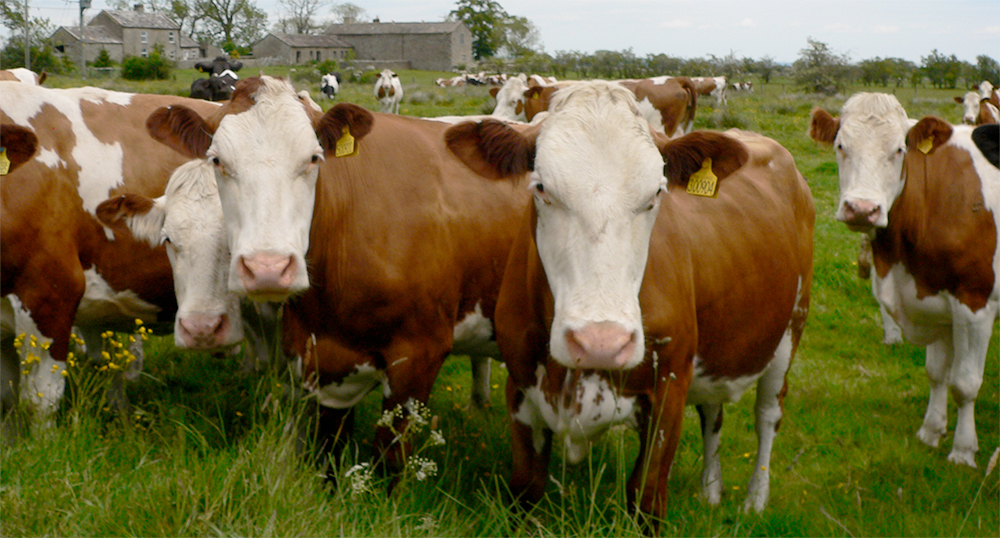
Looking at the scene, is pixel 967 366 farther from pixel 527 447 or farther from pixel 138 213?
pixel 138 213

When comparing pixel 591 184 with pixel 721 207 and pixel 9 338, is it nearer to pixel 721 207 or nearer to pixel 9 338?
pixel 721 207

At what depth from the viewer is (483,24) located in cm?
5784

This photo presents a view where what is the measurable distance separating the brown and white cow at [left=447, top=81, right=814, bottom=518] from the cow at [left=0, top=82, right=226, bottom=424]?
252cm

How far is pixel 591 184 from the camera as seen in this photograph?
2.85 meters

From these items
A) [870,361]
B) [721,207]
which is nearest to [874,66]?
[870,361]

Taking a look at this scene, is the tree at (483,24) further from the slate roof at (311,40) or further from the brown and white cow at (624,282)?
the brown and white cow at (624,282)

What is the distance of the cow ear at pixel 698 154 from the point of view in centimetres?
326

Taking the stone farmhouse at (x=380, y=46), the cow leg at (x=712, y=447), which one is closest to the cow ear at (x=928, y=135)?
the cow leg at (x=712, y=447)

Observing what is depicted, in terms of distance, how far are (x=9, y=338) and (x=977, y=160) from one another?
597cm

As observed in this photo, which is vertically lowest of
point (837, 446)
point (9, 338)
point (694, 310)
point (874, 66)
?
point (837, 446)

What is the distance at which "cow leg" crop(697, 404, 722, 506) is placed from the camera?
4.48 m

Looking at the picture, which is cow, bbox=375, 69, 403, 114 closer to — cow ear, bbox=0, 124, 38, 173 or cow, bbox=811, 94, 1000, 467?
cow, bbox=811, 94, 1000, 467

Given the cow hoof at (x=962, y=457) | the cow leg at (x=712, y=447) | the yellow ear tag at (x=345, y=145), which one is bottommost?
the cow hoof at (x=962, y=457)

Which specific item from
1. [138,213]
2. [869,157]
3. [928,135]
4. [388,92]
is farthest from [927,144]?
[388,92]
